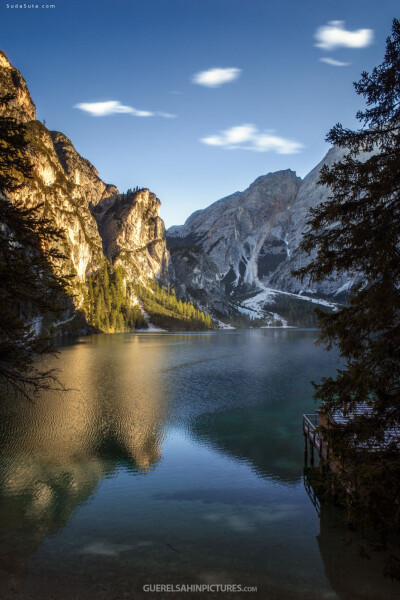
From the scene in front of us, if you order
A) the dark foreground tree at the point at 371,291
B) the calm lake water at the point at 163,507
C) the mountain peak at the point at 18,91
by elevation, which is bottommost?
the calm lake water at the point at 163,507

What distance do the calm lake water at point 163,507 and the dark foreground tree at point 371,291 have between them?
6.52 feet

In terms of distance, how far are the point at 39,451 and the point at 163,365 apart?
4164 centimetres

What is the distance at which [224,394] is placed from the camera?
42.8 meters

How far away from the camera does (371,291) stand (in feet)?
31.8

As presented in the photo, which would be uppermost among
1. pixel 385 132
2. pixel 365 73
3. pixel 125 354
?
pixel 365 73

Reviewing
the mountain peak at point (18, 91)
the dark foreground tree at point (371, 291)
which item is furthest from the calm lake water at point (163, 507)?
the mountain peak at point (18, 91)

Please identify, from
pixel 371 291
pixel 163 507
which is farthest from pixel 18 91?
pixel 371 291

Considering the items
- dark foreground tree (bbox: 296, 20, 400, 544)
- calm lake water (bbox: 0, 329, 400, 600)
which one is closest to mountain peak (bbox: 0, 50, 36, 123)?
calm lake water (bbox: 0, 329, 400, 600)

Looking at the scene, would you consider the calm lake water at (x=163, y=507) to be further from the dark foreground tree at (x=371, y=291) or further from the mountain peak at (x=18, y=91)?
the mountain peak at (x=18, y=91)

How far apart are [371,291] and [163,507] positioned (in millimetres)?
14056

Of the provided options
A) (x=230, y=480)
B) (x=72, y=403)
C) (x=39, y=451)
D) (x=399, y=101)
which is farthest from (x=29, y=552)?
(x=72, y=403)

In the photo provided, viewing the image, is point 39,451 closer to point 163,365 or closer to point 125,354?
point 163,365

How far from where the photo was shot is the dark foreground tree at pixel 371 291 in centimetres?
899

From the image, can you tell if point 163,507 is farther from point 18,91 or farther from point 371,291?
point 18,91
